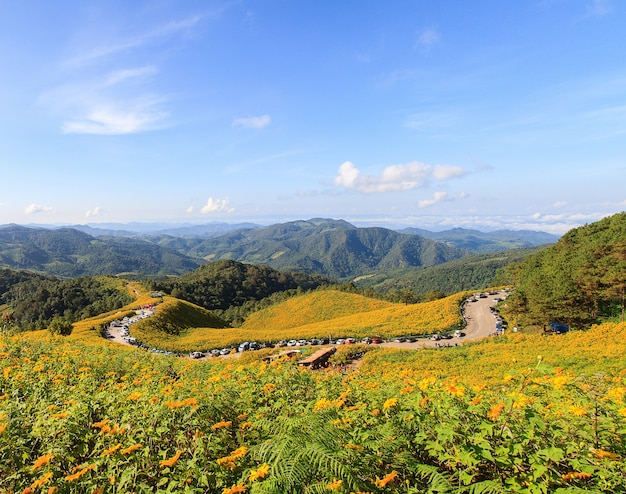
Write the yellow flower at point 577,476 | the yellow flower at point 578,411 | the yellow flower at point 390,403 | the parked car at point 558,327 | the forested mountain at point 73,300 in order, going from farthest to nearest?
1. the forested mountain at point 73,300
2. the parked car at point 558,327
3. the yellow flower at point 390,403
4. the yellow flower at point 578,411
5. the yellow flower at point 577,476

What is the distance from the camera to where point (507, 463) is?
3201 mm

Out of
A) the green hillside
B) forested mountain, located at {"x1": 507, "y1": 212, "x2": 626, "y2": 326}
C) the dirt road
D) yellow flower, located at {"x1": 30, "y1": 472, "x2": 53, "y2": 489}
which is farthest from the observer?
the green hillside

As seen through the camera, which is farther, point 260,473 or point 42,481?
point 42,481

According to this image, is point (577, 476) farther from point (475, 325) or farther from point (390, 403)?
point (475, 325)

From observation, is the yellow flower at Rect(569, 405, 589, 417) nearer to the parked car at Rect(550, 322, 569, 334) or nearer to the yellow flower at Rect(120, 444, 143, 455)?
the yellow flower at Rect(120, 444, 143, 455)

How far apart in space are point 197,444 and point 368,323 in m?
48.6

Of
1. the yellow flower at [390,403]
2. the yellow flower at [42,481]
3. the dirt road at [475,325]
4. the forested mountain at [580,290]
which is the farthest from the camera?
the dirt road at [475,325]

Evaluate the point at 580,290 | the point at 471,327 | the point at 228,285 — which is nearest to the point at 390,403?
the point at 580,290

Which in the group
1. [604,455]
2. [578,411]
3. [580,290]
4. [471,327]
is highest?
[578,411]

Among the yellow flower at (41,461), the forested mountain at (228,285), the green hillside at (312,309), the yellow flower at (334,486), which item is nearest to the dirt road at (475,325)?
the green hillside at (312,309)

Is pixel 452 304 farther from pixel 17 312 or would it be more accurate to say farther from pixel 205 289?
pixel 17 312

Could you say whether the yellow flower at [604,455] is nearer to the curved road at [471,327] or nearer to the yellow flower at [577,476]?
the yellow flower at [577,476]

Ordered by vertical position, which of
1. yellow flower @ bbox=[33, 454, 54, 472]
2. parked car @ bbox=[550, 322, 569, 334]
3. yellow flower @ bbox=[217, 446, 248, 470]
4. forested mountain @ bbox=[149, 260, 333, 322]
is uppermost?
yellow flower @ bbox=[217, 446, 248, 470]

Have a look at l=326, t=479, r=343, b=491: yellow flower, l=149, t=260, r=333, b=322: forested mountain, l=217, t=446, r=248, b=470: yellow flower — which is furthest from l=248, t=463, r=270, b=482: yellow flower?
l=149, t=260, r=333, b=322: forested mountain
